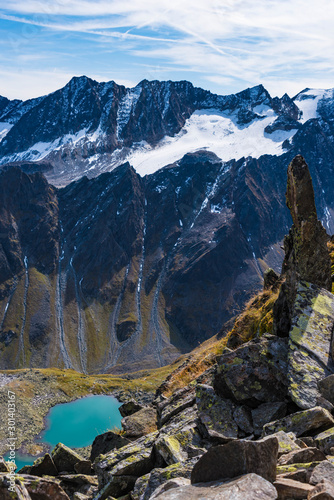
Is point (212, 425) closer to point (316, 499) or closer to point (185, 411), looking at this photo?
point (185, 411)

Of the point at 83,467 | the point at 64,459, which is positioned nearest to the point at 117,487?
the point at 83,467

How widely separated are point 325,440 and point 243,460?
357 cm

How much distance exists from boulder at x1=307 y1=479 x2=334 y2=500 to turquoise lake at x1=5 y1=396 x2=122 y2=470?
378 ft

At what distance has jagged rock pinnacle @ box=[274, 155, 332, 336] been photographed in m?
18.2

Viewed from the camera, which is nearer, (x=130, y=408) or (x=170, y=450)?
(x=170, y=450)

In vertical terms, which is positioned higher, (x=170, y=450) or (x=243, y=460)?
(x=243, y=460)

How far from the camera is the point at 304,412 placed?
12016 mm

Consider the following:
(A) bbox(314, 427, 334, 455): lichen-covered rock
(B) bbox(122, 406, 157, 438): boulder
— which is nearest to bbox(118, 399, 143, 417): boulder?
(B) bbox(122, 406, 157, 438): boulder

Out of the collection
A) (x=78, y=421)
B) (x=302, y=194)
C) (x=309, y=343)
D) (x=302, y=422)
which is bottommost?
(x=78, y=421)

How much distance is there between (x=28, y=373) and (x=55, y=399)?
88.9ft

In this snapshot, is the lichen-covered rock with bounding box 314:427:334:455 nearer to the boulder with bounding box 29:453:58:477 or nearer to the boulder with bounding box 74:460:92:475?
the boulder with bounding box 74:460:92:475

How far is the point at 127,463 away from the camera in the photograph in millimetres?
13742

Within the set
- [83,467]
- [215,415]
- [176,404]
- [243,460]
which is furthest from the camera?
[176,404]

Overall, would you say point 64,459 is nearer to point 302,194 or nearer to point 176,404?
point 176,404
